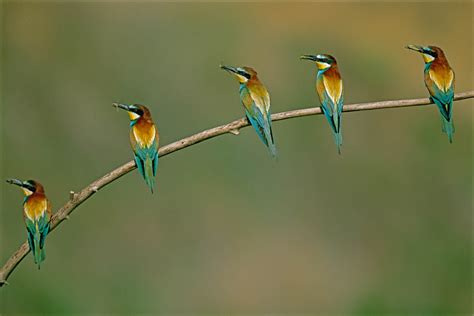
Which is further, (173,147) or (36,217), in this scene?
(36,217)

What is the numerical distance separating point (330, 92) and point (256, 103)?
27 cm

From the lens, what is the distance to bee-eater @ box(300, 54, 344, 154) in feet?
7.88

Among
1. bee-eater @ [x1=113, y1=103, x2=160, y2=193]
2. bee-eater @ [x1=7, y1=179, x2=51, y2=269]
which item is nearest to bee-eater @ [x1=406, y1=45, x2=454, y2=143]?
bee-eater @ [x1=113, y1=103, x2=160, y2=193]

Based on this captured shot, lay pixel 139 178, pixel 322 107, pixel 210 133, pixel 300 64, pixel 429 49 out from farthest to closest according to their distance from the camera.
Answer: pixel 300 64
pixel 139 178
pixel 429 49
pixel 322 107
pixel 210 133

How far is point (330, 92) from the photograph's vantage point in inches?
96.2

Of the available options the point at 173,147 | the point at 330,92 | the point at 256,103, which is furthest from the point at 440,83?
the point at 173,147

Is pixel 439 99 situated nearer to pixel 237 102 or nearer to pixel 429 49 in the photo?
pixel 429 49

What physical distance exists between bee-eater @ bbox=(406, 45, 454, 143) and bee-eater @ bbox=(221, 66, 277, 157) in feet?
1.79

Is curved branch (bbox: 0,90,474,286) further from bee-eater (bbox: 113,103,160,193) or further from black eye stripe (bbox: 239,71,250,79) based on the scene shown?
black eye stripe (bbox: 239,71,250,79)

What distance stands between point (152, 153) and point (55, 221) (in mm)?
399

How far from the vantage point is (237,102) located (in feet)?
16.5

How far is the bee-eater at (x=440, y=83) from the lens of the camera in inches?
96.6

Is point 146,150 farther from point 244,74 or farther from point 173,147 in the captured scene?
point 244,74

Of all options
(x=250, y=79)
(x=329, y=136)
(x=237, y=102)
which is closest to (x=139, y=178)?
(x=237, y=102)
